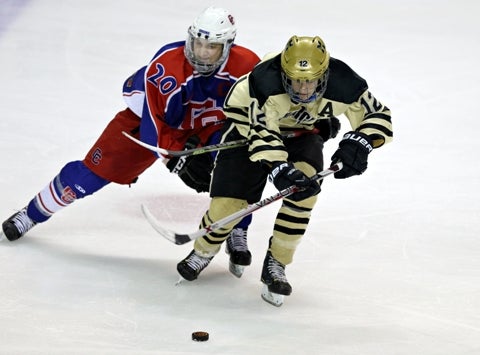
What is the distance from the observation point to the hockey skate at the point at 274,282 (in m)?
4.11

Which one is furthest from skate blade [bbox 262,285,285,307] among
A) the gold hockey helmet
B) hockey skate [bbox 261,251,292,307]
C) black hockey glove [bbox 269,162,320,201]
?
the gold hockey helmet

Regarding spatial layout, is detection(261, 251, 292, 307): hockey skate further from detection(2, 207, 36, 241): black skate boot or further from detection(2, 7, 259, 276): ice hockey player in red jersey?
detection(2, 207, 36, 241): black skate boot

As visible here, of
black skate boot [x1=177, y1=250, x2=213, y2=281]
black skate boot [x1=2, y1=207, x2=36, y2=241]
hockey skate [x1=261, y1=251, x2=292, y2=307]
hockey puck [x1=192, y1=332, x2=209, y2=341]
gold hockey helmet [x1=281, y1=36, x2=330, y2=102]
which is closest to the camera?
hockey puck [x1=192, y1=332, x2=209, y2=341]

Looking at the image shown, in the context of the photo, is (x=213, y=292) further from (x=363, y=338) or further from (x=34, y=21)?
(x=34, y=21)

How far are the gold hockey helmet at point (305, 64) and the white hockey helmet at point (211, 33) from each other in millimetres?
481

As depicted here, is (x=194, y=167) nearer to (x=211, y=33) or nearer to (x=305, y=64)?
(x=211, y=33)

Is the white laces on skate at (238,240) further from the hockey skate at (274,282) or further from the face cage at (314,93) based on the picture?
the face cage at (314,93)

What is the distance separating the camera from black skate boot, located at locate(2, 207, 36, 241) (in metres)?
4.75

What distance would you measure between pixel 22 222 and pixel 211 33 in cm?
119

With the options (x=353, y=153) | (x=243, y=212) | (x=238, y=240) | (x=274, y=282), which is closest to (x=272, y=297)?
(x=274, y=282)

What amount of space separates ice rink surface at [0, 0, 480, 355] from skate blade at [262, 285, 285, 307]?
0.13 ft

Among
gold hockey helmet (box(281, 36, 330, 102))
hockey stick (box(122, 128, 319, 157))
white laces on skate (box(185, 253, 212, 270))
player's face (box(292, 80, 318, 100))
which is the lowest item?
white laces on skate (box(185, 253, 212, 270))

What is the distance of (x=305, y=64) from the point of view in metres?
3.86

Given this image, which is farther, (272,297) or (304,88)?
(272,297)
